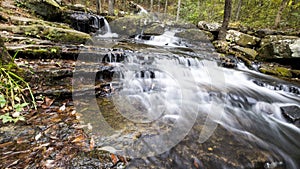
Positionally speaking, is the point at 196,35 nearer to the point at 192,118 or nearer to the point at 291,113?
the point at 291,113

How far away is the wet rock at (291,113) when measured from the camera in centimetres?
387

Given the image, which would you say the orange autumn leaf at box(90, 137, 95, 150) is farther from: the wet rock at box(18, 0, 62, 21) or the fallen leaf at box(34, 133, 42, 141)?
the wet rock at box(18, 0, 62, 21)

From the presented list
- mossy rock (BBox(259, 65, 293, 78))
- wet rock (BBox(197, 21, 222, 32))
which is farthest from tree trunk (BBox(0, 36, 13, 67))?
wet rock (BBox(197, 21, 222, 32))

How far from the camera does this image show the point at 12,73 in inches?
106

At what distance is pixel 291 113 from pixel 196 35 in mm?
9072

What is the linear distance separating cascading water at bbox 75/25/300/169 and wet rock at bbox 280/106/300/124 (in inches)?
4.2

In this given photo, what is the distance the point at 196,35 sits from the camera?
1198 cm

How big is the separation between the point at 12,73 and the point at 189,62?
5.97 meters

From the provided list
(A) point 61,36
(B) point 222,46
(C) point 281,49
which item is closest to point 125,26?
(A) point 61,36

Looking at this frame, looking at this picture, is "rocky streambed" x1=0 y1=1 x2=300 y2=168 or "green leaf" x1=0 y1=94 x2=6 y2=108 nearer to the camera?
"rocky streambed" x1=0 y1=1 x2=300 y2=168

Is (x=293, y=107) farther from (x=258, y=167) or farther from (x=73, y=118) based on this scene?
(x=73, y=118)

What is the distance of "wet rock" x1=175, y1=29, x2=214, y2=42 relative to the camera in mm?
11406

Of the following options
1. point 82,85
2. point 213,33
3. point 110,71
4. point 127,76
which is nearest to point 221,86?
point 127,76

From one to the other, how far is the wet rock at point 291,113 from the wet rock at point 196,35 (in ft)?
26.0
